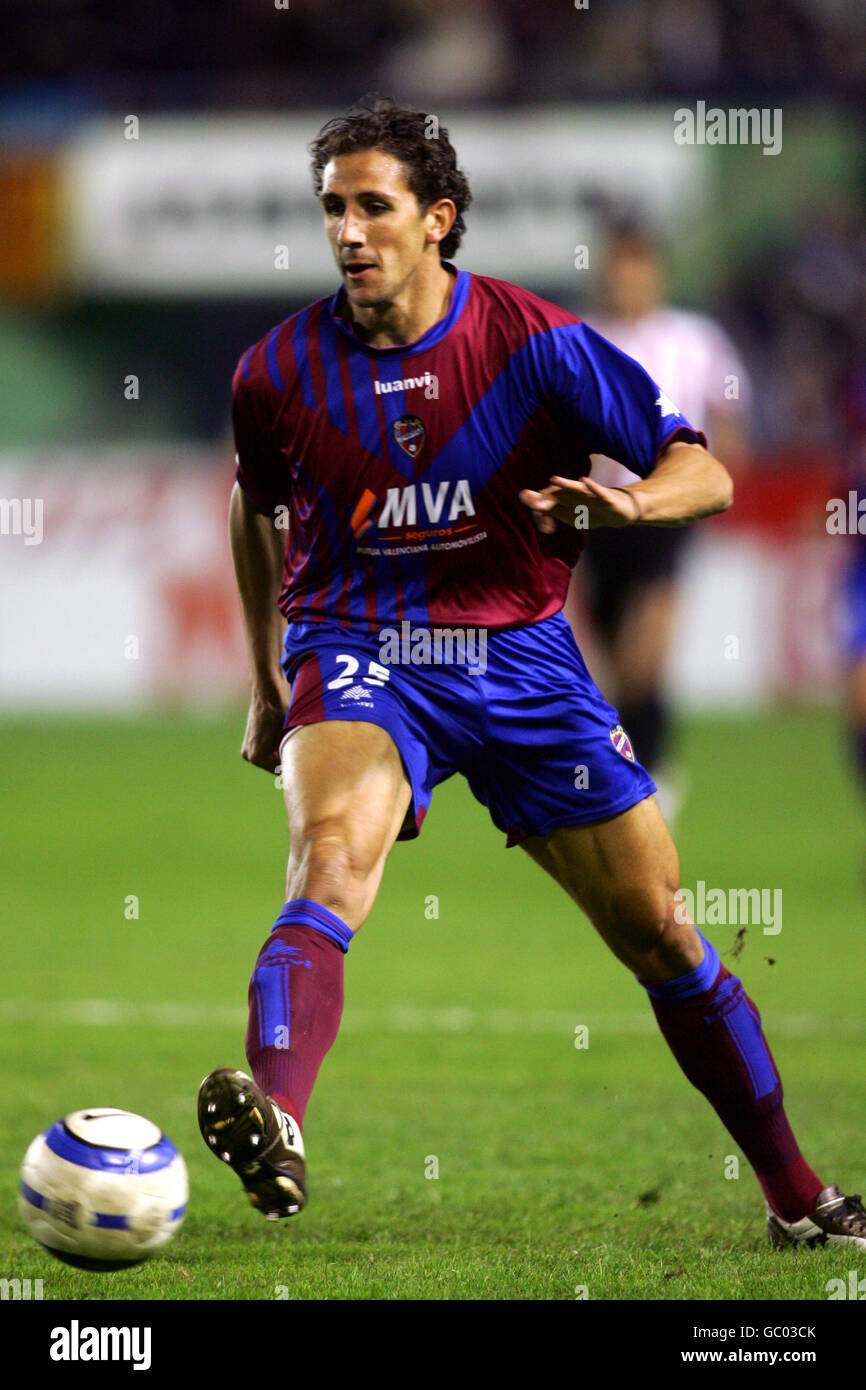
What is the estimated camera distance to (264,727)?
4.23 m

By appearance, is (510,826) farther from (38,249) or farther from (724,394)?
→ (38,249)

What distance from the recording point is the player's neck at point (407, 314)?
3.93 meters

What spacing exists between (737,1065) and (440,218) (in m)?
1.79

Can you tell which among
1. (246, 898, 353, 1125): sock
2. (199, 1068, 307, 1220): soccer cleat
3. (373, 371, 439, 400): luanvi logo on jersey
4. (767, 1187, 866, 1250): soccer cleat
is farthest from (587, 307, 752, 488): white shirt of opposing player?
(199, 1068, 307, 1220): soccer cleat

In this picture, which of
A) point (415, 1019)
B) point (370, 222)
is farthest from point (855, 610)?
point (370, 222)

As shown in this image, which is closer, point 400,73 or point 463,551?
point 463,551

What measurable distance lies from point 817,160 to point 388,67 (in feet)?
14.8

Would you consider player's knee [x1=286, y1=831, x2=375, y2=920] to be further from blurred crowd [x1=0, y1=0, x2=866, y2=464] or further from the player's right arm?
blurred crowd [x1=0, y1=0, x2=866, y2=464]

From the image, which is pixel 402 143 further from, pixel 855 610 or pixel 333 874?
pixel 855 610

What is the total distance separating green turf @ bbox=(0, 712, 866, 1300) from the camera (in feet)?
12.8

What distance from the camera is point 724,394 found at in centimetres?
916

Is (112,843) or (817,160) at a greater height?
(817,160)

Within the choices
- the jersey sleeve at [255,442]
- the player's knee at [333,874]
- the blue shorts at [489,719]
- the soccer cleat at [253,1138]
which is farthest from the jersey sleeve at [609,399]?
the soccer cleat at [253,1138]
